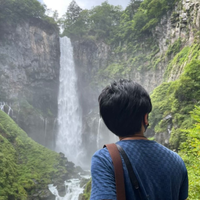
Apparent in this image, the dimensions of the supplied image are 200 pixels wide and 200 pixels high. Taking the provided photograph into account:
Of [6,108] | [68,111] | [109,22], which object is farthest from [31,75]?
[109,22]

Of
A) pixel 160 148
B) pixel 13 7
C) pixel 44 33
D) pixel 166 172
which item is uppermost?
pixel 13 7

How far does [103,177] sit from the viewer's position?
43.3 inches

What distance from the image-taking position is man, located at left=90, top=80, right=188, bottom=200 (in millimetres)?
1111

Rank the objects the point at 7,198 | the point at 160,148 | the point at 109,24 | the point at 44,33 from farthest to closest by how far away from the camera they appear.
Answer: the point at 109,24 → the point at 44,33 → the point at 7,198 → the point at 160,148

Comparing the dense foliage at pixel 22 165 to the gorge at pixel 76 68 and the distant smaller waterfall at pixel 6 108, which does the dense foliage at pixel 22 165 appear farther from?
the distant smaller waterfall at pixel 6 108

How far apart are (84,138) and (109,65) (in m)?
12.3

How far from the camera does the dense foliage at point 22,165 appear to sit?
12.8 m

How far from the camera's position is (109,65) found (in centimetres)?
3158

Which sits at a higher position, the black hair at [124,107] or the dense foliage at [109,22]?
the dense foliage at [109,22]

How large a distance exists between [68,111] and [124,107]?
101ft

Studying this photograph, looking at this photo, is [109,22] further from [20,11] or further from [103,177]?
[103,177]

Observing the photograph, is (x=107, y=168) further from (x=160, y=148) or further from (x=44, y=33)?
(x=44, y=33)

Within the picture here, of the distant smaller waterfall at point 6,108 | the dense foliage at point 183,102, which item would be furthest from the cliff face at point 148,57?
the distant smaller waterfall at point 6,108

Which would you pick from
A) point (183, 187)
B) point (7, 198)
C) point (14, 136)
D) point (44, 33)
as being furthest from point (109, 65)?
point (183, 187)
